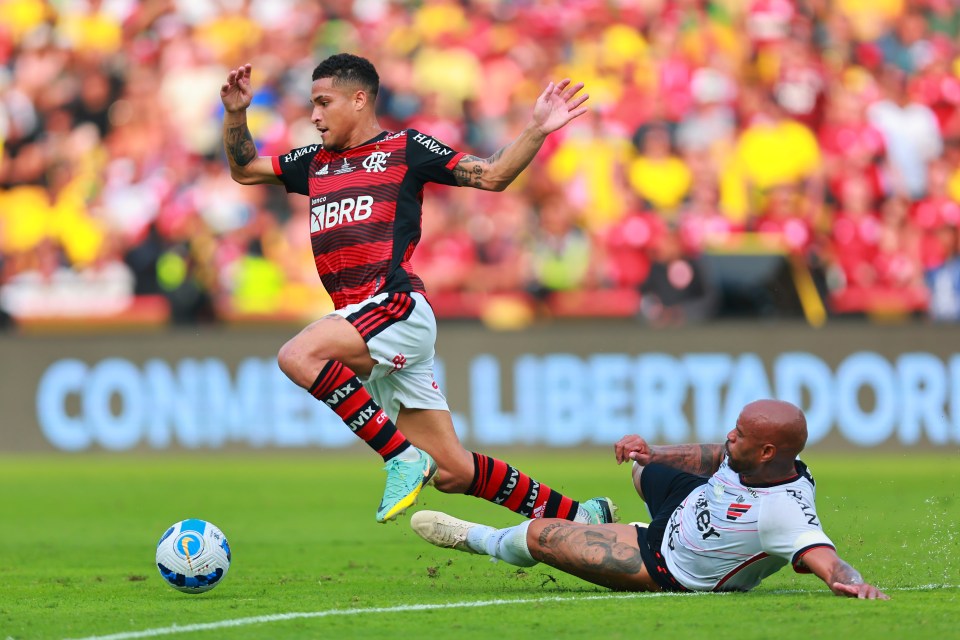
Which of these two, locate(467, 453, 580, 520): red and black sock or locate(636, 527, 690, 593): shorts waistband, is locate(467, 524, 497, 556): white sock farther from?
locate(636, 527, 690, 593): shorts waistband

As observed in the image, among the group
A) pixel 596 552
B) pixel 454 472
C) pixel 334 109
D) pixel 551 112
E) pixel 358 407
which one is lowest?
pixel 596 552

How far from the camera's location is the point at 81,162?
18891 millimetres

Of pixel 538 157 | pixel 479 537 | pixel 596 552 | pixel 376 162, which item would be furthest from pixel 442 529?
pixel 538 157

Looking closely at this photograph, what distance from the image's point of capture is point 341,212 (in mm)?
7902

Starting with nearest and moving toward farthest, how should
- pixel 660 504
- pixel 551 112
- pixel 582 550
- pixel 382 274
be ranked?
pixel 582 550
pixel 660 504
pixel 551 112
pixel 382 274

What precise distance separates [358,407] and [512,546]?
3.36 ft

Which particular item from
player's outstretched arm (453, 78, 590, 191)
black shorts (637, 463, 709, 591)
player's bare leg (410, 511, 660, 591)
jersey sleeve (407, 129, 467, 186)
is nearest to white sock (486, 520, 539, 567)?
player's bare leg (410, 511, 660, 591)

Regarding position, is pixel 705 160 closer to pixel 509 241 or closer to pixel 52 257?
pixel 509 241

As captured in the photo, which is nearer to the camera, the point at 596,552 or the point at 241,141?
the point at 596,552

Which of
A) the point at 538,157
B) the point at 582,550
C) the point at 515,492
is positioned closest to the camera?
the point at 582,550

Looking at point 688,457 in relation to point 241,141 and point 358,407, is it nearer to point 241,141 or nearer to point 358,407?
point 358,407

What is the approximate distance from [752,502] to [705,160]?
1178 centimetres

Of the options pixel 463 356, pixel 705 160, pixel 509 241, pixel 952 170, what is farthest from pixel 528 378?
pixel 952 170

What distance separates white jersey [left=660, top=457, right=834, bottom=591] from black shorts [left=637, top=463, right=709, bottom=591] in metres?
0.05
